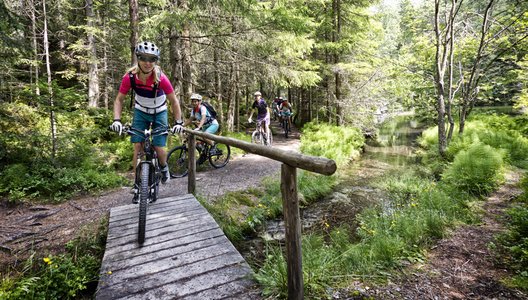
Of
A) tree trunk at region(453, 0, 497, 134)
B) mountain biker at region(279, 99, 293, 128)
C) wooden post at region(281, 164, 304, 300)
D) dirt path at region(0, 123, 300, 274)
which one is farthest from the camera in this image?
mountain biker at region(279, 99, 293, 128)

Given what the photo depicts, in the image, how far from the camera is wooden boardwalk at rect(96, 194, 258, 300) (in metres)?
2.63

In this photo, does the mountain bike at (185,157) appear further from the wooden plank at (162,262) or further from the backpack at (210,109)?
the wooden plank at (162,262)

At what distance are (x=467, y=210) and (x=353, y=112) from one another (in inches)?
428

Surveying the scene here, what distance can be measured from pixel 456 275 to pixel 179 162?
7.21m

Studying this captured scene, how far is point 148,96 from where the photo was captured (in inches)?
175

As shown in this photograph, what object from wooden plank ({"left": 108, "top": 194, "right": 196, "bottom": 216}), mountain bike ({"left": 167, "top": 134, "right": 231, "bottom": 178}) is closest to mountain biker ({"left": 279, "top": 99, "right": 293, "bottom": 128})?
mountain bike ({"left": 167, "top": 134, "right": 231, "bottom": 178})

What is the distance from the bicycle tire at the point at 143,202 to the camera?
3.54 metres

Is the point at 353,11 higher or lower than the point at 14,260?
higher

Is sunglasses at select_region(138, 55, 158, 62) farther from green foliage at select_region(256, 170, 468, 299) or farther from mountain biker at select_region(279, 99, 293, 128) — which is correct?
mountain biker at select_region(279, 99, 293, 128)

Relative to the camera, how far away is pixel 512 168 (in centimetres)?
939

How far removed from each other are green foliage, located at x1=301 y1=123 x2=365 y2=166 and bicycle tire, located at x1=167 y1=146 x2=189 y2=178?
15.9 feet

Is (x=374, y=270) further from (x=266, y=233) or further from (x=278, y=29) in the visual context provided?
(x=278, y=29)

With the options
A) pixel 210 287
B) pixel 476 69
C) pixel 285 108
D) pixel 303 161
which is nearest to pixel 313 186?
pixel 210 287

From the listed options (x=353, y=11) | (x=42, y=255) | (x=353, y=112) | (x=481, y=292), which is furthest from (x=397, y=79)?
(x=42, y=255)
